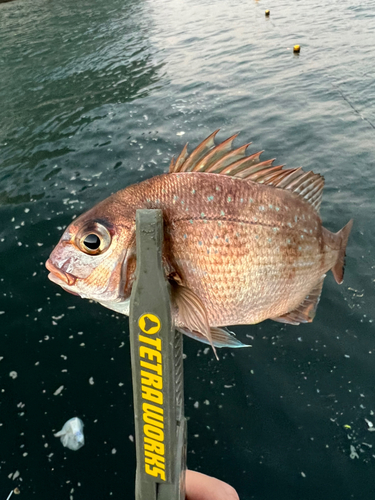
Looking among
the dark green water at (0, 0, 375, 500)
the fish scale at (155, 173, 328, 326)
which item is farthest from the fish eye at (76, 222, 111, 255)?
the dark green water at (0, 0, 375, 500)

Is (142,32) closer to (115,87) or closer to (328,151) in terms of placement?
(115,87)

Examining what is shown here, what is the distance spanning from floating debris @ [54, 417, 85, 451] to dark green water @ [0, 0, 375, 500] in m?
0.06

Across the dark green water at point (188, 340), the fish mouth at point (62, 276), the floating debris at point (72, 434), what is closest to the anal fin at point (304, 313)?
the fish mouth at point (62, 276)

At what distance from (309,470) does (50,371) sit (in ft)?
7.51

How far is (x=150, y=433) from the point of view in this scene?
4.18 ft

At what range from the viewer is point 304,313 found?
162 centimetres

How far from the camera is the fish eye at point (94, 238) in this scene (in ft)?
4.15

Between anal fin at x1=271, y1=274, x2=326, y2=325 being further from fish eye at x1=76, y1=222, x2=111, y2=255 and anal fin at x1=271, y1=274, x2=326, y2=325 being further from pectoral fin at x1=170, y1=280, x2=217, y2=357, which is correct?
fish eye at x1=76, y1=222, x2=111, y2=255

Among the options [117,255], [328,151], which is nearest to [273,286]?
[117,255]

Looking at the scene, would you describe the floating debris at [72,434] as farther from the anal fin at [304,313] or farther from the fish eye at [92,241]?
the fish eye at [92,241]

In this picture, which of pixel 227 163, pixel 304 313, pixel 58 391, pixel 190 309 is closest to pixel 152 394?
pixel 190 309

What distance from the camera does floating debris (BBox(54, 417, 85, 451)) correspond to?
2.77m

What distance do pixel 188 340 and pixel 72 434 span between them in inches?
49.7

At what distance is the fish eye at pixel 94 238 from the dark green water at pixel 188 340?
212cm
